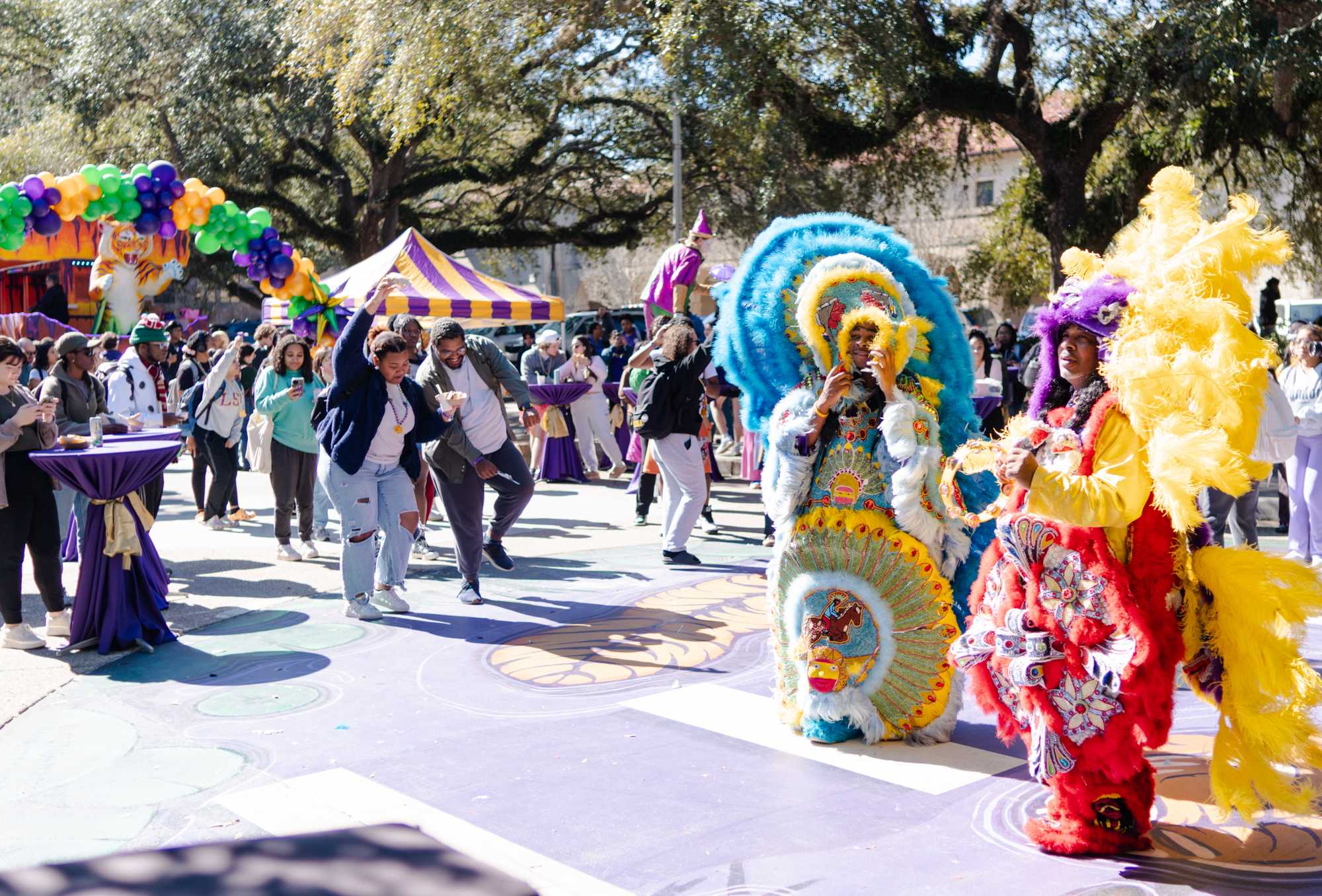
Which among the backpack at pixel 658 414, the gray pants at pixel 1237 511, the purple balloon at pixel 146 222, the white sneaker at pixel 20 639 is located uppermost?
the purple balloon at pixel 146 222

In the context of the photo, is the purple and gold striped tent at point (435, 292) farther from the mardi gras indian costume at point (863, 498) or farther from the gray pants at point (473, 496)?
the mardi gras indian costume at point (863, 498)

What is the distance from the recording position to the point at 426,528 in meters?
11.3

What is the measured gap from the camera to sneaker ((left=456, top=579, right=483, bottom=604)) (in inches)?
311

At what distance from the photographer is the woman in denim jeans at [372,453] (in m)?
7.14

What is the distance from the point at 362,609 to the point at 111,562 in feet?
4.81

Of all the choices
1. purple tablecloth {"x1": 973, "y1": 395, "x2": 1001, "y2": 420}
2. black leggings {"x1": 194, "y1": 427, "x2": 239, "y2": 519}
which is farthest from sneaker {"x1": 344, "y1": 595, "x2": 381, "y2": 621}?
purple tablecloth {"x1": 973, "y1": 395, "x2": 1001, "y2": 420}

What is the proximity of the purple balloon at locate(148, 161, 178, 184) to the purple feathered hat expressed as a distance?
9966mm

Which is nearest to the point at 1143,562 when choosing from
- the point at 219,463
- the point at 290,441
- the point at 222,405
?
the point at 290,441

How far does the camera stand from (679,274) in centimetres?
1009

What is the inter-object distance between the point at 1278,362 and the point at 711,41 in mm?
12137

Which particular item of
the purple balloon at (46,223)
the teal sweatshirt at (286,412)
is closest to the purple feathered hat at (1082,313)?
the teal sweatshirt at (286,412)

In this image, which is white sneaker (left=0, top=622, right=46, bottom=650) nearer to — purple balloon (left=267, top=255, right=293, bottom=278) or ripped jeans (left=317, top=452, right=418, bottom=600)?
ripped jeans (left=317, top=452, right=418, bottom=600)

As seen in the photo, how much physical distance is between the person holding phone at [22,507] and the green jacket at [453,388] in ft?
7.03

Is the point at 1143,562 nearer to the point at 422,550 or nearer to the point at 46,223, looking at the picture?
the point at 422,550
